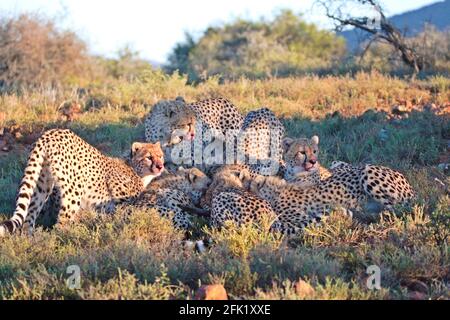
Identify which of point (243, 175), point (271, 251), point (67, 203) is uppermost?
point (243, 175)

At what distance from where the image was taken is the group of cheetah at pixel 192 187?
560 cm

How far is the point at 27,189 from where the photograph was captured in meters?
5.65

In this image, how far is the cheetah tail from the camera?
5420 mm

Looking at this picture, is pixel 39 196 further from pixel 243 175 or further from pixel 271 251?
pixel 271 251

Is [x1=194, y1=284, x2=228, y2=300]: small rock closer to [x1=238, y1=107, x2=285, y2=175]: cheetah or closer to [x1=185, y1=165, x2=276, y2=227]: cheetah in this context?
[x1=185, y1=165, x2=276, y2=227]: cheetah

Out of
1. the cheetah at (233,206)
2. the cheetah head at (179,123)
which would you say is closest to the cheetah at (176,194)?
the cheetah at (233,206)

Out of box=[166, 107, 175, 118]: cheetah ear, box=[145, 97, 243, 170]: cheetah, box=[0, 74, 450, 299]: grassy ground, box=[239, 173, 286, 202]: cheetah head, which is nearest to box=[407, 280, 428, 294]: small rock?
box=[0, 74, 450, 299]: grassy ground

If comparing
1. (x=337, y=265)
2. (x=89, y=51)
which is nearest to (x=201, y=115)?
(x=337, y=265)

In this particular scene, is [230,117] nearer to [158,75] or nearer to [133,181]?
[133,181]

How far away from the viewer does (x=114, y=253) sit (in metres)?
4.63

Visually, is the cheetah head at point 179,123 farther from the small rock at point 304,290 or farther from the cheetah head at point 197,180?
the small rock at point 304,290

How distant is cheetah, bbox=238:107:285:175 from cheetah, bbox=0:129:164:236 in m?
1.43

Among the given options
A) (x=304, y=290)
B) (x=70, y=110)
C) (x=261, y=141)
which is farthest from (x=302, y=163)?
(x=70, y=110)

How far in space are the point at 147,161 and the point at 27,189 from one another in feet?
3.89
